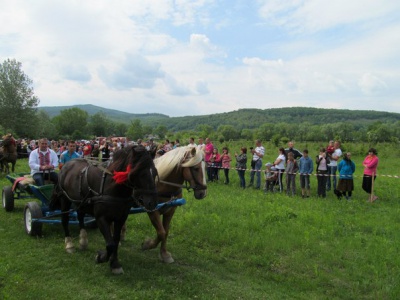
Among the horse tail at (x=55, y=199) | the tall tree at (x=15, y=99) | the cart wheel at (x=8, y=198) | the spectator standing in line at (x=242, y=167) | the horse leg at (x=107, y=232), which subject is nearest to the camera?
the horse leg at (x=107, y=232)

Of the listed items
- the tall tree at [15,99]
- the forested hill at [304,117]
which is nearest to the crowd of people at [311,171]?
the tall tree at [15,99]

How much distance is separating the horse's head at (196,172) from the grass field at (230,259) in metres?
1.36

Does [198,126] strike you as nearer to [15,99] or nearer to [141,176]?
[15,99]

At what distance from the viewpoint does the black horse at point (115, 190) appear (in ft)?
16.4

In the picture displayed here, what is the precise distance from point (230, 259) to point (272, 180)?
7738mm

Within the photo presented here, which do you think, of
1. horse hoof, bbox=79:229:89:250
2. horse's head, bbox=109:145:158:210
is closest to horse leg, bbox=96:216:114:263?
horse's head, bbox=109:145:158:210

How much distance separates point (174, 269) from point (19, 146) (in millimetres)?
24323

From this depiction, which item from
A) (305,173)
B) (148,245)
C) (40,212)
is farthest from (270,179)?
(40,212)

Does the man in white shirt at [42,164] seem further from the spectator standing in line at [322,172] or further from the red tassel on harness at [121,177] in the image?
the spectator standing in line at [322,172]

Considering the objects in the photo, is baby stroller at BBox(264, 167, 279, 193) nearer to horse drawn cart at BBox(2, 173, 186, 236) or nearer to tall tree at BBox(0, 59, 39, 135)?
horse drawn cart at BBox(2, 173, 186, 236)

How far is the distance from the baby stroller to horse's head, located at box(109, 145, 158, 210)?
9426 millimetres

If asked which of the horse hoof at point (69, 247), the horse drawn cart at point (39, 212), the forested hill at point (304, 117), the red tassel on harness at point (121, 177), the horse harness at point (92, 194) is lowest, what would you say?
the horse hoof at point (69, 247)

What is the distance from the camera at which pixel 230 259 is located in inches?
261

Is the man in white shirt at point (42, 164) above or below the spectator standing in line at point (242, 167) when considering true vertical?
above
